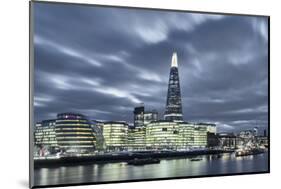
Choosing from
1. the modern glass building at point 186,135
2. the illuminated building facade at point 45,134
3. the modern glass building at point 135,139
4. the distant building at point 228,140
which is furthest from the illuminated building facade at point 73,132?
the distant building at point 228,140

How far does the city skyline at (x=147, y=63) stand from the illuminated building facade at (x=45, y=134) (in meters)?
0.09

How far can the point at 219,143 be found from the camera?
6.09 meters

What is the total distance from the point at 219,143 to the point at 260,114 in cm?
58

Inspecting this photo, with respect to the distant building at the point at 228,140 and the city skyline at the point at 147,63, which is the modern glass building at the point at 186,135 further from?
the distant building at the point at 228,140

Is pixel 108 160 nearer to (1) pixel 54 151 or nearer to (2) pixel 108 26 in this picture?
(1) pixel 54 151

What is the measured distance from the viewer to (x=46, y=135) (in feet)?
17.3

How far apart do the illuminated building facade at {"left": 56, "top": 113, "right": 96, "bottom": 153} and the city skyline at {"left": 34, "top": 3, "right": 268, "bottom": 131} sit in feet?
0.28

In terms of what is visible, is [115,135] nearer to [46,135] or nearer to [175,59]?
[46,135]

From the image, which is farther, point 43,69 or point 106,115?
point 106,115

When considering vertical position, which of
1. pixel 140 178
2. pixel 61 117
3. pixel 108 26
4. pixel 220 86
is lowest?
pixel 140 178

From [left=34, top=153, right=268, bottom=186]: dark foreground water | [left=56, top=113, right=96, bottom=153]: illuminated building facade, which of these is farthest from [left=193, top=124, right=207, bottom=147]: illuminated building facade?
[left=56, top=113, right=96, bottom=153]: illuminated building facade

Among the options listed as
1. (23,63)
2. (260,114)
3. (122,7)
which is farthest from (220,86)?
(23,63)

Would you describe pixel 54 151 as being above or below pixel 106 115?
below

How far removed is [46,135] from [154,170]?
A: 122 centimetres
